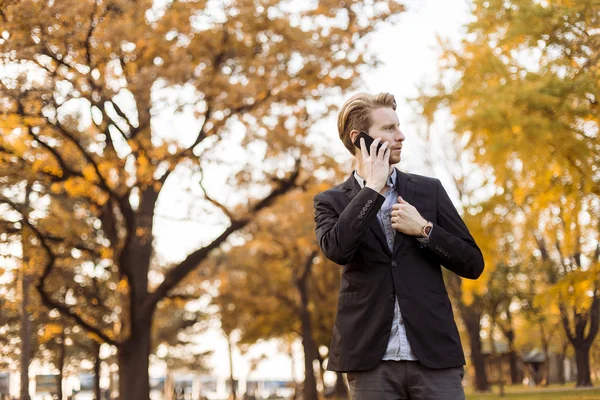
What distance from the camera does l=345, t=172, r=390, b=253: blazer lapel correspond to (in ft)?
9.12

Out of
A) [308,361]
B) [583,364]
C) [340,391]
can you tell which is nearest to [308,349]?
[308,361]

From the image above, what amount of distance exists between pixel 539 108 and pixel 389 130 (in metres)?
8.26

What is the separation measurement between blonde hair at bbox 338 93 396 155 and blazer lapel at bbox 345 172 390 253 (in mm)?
204

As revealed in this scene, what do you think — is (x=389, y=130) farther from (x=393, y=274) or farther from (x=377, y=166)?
(x=393, y=274)

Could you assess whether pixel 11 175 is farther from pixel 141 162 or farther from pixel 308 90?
pixel 308 90

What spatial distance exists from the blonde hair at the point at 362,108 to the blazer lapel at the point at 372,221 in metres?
0.20

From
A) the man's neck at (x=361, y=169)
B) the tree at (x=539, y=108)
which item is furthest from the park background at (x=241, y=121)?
the man's neck at (x=361, y=169)

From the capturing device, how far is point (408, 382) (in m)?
2.63

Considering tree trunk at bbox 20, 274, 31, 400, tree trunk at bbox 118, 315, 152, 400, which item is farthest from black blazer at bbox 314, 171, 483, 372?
tree trunk at bbox 20, 274, 31, 400

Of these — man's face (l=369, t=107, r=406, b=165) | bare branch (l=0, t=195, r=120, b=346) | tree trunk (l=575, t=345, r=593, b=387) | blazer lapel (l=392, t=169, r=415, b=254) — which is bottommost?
tree trunk (l=575, t=345, r=593, b=387)

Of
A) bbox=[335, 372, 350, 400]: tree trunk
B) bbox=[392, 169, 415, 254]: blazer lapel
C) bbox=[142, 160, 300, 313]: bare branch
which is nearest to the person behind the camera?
bbox=[392, 169, 415, 254]: blazer lapel

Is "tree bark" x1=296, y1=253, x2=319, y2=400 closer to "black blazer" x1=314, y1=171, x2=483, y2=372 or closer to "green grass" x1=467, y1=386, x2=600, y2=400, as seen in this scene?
"green grass" x1=467, y1=386, x2=600, y2=400

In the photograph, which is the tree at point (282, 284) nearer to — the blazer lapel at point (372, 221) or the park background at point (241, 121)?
the park background at point (241, 121)

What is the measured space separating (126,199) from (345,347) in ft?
45.8
